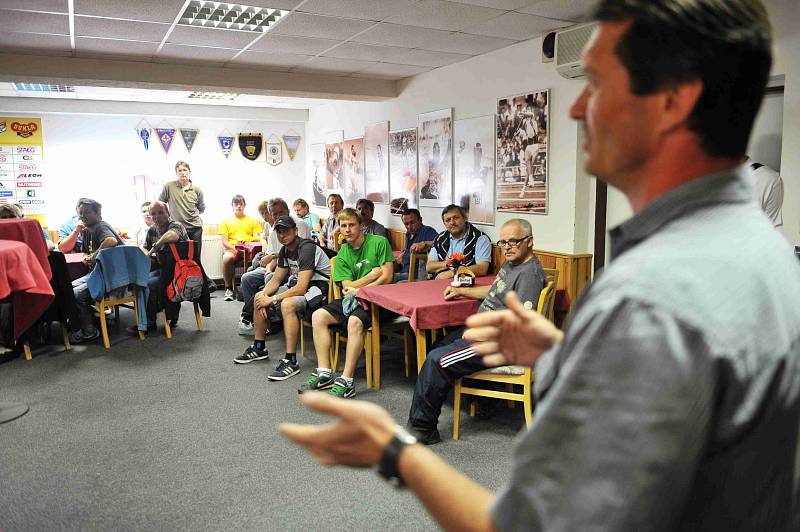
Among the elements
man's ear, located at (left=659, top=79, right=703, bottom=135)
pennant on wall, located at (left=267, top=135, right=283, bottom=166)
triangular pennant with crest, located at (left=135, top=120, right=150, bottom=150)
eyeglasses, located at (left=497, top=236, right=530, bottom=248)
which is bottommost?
eyeglasses, located at (left=497, top=236, right=530, bottom=248)

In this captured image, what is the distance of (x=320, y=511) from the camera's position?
8.49ft

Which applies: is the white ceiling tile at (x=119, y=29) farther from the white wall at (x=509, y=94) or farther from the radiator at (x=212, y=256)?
the radiator at (x=212, y=256)

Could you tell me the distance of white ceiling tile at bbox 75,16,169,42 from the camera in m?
4.33

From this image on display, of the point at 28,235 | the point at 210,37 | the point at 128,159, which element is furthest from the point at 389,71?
the point at 128,159

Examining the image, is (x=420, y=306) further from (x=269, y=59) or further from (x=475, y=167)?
(x=269, y=59)

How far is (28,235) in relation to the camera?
435 cm

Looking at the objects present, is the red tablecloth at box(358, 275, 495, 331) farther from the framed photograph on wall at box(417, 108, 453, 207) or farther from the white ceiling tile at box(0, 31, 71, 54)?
the white ceiling tile at box(0, 31, 71, 54)

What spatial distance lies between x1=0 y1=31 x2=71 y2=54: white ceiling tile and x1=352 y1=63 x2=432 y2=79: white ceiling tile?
8.92ft

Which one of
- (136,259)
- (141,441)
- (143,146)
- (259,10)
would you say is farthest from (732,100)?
(143,146)

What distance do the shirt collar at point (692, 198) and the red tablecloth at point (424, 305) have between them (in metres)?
2.86

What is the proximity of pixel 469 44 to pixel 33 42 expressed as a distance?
11.5 ft

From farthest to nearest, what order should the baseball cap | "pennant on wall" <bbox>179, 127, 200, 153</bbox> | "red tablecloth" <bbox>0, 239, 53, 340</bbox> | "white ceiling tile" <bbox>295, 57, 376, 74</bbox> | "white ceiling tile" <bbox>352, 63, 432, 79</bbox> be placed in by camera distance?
"pennant on wall" <bbox>179, 127, 200, 153</bbox>
"white ceiling tile" <bbox>352, 63, 432, 79</bbox>
"white ceiling tile" <bbox>295, 57, 376, 74</bbox>
the baseball cap
"red tablecloth" <bbox>0, 239, 53, 340</bbox>

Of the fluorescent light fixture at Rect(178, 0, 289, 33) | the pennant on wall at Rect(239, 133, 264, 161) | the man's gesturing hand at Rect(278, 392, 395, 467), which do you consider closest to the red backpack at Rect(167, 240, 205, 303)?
the fluorescent light fixture at Rect(178, 0, 289, 33)

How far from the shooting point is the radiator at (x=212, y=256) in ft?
28.2
